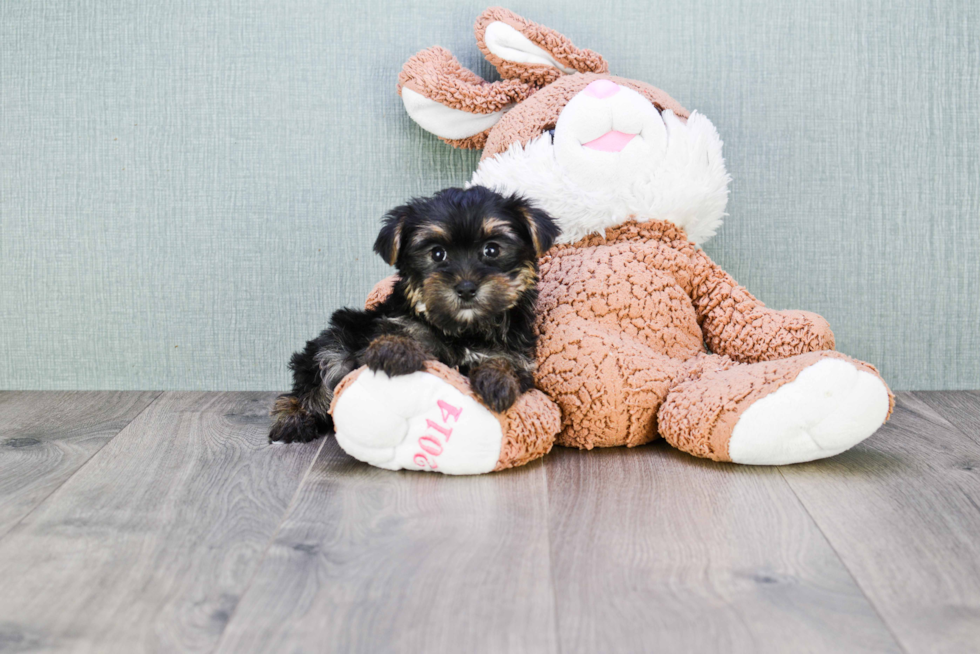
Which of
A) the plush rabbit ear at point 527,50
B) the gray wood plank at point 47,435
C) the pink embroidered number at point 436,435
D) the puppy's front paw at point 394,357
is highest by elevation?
the plush rabbit ear at point 527,50

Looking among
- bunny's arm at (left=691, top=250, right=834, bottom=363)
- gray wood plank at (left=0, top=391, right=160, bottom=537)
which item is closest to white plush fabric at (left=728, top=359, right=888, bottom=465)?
bunny's arm at (left=691, top=250, right=834, bottom=363)

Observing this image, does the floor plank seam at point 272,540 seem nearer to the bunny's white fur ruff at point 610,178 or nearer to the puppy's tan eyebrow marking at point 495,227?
the puppy's tan eyebrow marking at point 495,227

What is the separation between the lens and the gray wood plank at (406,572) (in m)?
1.20

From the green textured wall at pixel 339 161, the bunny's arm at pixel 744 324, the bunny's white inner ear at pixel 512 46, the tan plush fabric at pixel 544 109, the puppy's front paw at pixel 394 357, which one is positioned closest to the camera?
the puppy's front paw at pixel 394 357

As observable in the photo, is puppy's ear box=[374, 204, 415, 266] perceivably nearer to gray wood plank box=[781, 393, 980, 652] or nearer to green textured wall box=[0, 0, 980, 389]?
green textured wall box=[0, 0, 980, 389]

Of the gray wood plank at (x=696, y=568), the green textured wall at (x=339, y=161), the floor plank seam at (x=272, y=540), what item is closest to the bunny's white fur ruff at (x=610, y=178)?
the green textured wall at (x=339, y=161)

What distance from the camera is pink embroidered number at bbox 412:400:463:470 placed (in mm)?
1827

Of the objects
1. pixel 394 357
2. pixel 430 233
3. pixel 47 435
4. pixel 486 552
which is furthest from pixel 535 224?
pixel 47 435

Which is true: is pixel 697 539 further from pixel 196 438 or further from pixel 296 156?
pixel 296 156

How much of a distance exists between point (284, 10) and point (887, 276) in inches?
90.7

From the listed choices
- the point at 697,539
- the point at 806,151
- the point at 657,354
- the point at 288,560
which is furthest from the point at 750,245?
the point at 288,560

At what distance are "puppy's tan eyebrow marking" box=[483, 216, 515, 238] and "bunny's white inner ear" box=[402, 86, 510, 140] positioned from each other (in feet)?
2.45

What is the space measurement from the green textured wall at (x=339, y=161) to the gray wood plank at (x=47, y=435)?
0.63 feet

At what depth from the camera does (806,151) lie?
2.75m
